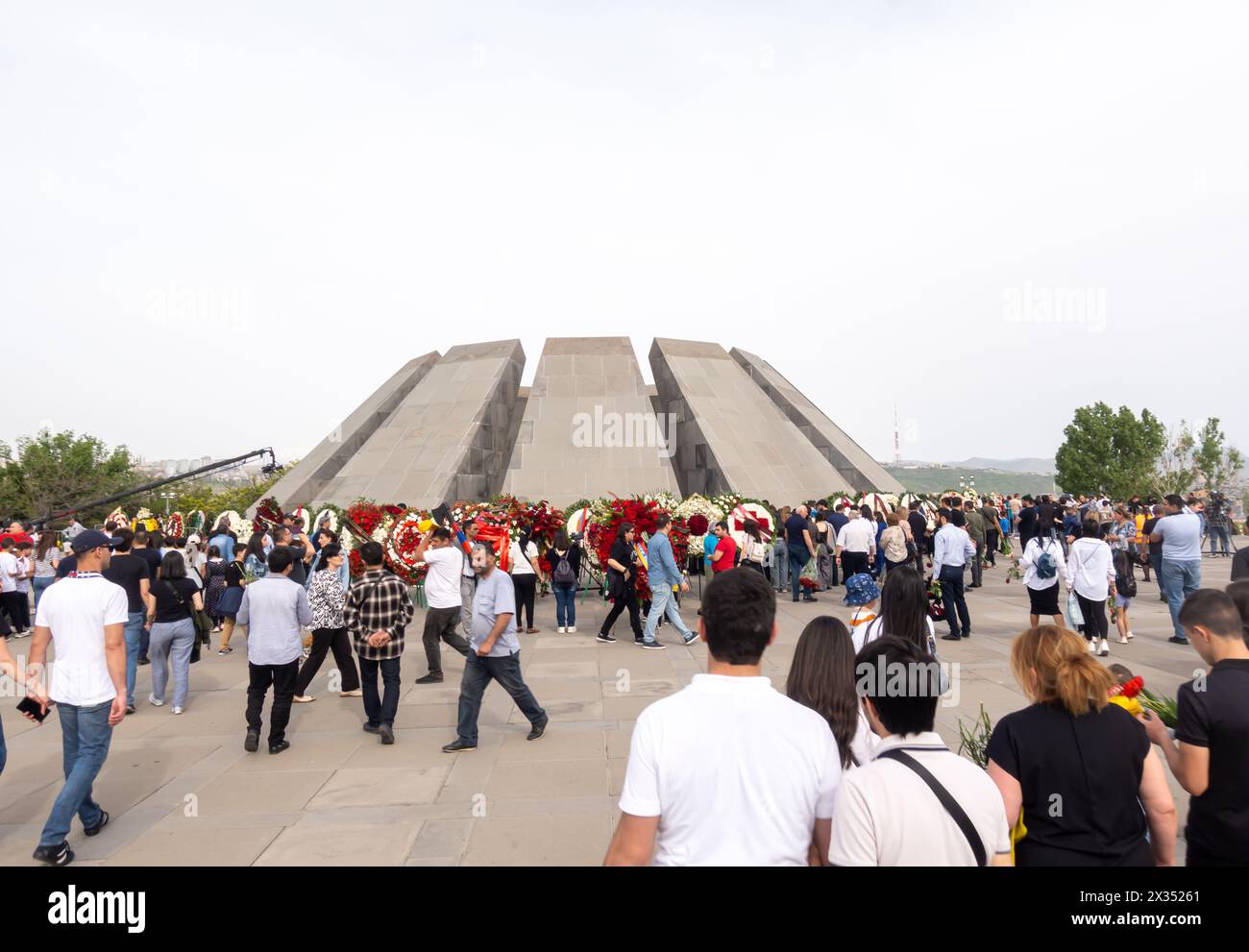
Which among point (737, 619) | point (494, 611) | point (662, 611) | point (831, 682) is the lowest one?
point (662, 611)

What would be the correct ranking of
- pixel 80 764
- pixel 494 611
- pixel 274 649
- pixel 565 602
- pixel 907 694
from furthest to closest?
pixel 565 602 → pixel 274 649 → pixel 494 611 → pixel 80 764 → pixel 907 694

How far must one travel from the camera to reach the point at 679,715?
2055mm

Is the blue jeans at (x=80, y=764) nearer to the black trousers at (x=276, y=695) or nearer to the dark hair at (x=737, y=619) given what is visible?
the black trousers at (x=276, y=695)

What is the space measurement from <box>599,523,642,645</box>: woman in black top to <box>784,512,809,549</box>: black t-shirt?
391 centimetres

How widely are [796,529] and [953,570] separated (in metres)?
3.76

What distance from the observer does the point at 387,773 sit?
18.0 feet

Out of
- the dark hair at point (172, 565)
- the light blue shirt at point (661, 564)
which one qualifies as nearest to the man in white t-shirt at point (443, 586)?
the dark hair at point (172, 565)

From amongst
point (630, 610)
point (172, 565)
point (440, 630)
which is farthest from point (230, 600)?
point (630, 610)

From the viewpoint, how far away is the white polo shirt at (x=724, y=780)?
79.0 inches

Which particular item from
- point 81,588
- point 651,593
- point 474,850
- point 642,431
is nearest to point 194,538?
point 651,593

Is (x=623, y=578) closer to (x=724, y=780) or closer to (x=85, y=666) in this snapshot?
(x=85, y=666)

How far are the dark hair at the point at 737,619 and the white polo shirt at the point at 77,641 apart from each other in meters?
4.10
